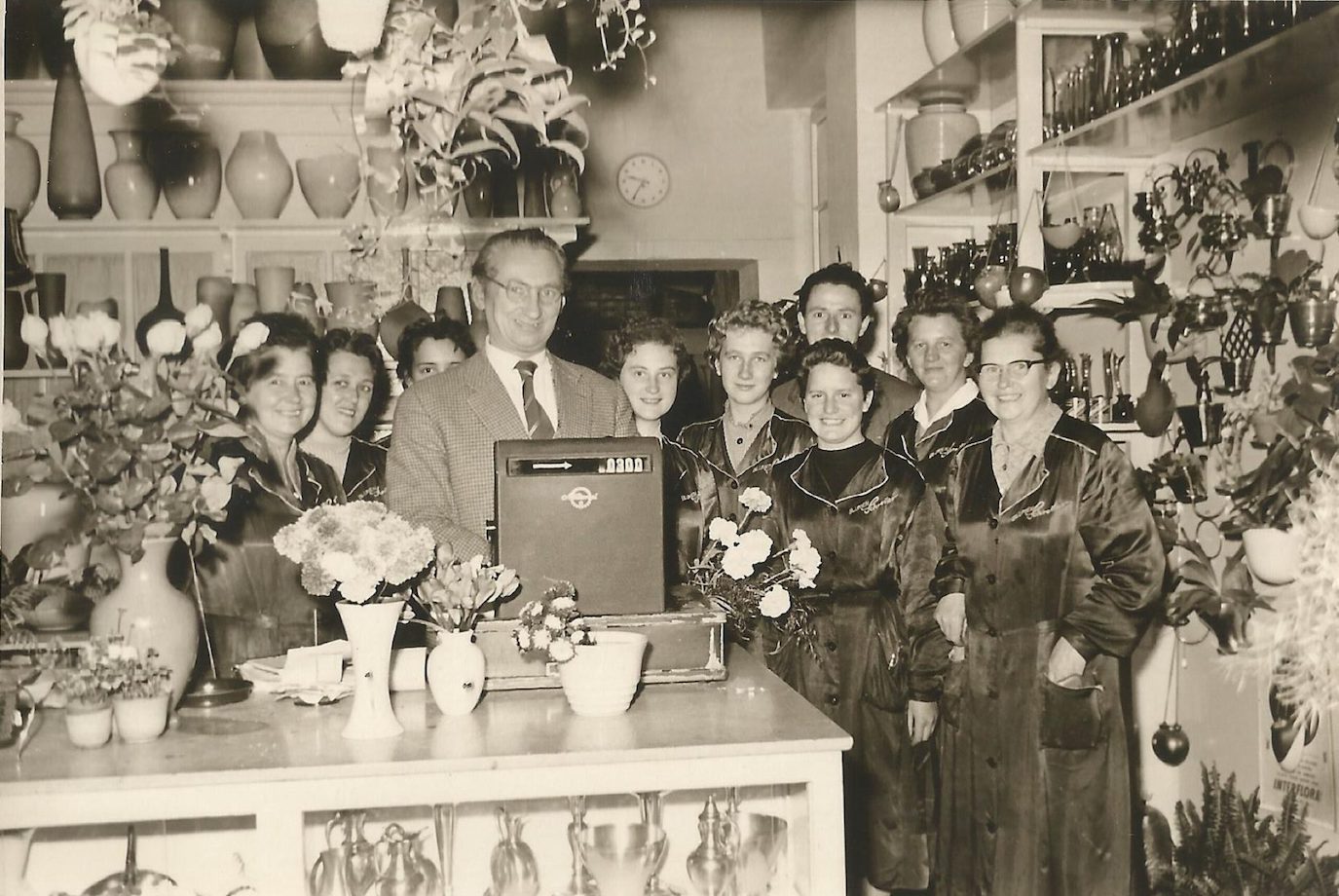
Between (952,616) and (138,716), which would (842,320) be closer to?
(952,616)

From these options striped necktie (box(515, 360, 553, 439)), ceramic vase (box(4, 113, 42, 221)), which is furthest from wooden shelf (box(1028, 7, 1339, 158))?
ceramic vase (box(4, 113, 42, 221))

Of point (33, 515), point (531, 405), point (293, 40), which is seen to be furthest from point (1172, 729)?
point (293, 40)

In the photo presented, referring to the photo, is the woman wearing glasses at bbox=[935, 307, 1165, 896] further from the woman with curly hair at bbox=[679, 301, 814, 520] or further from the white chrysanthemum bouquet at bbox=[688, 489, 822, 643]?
the white chrysanthemum bouquet at bbox=[688, 489, 822, 643]

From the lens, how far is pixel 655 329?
290 centimetres

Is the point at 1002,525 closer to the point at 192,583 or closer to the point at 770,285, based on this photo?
the point at 192,583

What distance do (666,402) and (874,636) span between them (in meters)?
0.76

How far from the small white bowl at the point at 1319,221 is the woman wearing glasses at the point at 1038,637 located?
563 mm

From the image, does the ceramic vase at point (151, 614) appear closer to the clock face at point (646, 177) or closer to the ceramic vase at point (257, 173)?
the ceramic vase at point (257, 173)

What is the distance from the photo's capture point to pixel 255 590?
97.0 inches

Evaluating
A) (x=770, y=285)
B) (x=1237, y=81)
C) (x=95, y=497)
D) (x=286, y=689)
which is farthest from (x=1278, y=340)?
(x=770, y=285)

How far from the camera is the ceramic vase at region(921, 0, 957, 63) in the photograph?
3857 mm

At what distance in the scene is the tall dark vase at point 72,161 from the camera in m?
3.26

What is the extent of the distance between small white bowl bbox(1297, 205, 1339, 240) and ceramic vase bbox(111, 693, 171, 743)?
238 cm

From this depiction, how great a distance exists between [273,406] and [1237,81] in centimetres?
235
